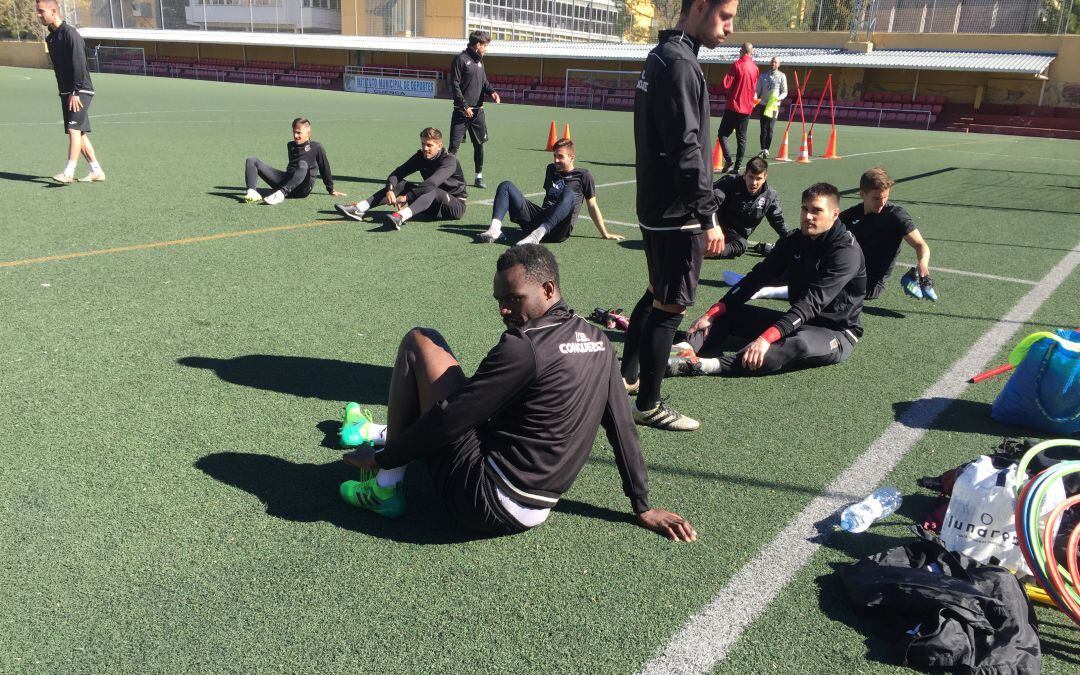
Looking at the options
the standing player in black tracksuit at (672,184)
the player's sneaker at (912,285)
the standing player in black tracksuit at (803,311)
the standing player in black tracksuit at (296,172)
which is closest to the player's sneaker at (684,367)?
the standing player in black tracksuit at (803,311)

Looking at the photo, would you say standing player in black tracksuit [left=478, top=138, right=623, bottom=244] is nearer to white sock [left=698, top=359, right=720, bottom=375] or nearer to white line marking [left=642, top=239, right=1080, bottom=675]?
white sock [left=698, top=359, right=720, bottom=375]

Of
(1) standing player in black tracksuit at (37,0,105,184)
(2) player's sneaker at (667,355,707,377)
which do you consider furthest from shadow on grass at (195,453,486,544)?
(1) standing player in black tracksuit at (37,0,105,184)

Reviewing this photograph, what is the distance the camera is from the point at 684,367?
195 inches

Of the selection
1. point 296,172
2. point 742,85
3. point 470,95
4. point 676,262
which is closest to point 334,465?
point 676,262

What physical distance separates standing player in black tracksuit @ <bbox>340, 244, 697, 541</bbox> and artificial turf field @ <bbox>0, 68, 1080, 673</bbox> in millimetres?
233

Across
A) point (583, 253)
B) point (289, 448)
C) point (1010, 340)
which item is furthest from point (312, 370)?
point (1010, 340)

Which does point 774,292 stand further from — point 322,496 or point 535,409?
point 322,496

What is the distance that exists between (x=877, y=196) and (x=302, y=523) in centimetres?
499

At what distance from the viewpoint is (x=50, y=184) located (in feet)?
33.8

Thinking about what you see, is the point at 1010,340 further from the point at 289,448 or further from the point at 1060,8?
the point at 1060,8

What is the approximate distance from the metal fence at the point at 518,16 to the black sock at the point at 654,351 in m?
45.0

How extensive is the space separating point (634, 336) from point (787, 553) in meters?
1.57

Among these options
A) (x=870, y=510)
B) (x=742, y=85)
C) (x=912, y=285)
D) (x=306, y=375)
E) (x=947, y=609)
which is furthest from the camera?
(x=742, y=85)

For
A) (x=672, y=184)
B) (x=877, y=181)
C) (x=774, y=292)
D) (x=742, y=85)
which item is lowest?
(x=774, y=292)
